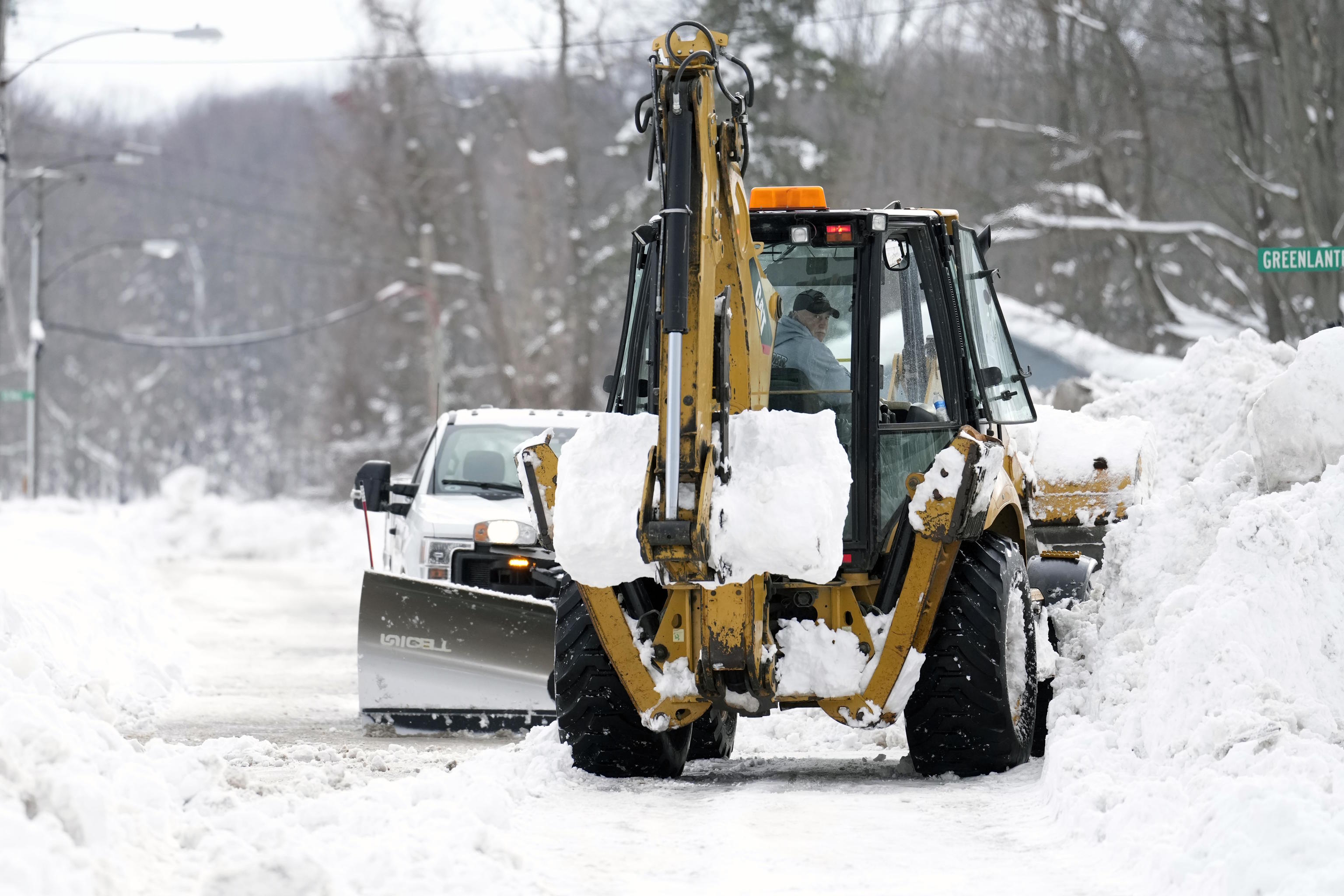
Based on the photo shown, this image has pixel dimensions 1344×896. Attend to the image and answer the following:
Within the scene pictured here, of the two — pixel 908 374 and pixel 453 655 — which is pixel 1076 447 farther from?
pixel 453 655

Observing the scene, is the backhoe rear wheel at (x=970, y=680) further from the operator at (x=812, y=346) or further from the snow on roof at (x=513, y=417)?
the snow on roof at (x=513, y=417)

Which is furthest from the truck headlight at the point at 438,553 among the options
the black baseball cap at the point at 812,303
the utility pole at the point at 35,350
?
the utility pole at the point at 35,350

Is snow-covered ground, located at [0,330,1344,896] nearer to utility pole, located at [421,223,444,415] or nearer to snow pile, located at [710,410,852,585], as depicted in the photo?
snow pile, located at [710,410,852,585]

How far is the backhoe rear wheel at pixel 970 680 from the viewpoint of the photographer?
6883mm

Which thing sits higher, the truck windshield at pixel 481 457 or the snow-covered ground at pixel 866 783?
the truck windshield at pixel 481 457

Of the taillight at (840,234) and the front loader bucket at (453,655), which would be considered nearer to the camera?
the taillight at (840,234)

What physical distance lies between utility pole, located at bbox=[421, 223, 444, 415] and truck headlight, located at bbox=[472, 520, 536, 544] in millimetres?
30411

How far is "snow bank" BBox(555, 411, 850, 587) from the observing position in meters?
6.04

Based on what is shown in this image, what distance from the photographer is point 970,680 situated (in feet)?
22.5

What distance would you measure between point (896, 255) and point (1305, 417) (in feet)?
9.30

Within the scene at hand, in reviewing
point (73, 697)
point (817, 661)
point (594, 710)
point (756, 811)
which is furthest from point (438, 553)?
point (756, 811)

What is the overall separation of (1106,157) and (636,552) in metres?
25.7

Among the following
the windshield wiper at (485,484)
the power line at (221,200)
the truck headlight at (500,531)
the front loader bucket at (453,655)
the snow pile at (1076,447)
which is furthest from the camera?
the power line at (221,200)

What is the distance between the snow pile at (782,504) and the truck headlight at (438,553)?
17.6ft
